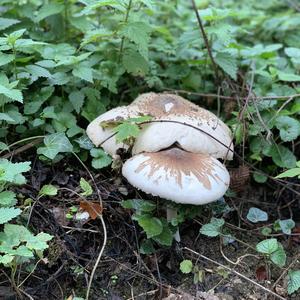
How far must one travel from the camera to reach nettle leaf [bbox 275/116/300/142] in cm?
321

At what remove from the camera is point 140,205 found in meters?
2.76

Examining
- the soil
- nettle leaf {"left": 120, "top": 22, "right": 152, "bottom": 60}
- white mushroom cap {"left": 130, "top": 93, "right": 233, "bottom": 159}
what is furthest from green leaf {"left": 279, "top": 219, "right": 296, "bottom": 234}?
nettle leaf {"left": 120, "top": 22, "right": 152, "bottom": 60}

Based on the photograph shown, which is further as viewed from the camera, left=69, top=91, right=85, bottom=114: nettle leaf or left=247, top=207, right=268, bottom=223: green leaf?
left=69, top=91, right=85, bottom=114: nettle leaf

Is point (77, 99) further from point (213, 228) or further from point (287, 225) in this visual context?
point (287, 225)

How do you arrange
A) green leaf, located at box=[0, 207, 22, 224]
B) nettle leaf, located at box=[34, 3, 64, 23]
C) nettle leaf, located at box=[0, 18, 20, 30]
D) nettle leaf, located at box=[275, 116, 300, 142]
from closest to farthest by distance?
green leaf, located at box=[0, 207, 22, 224] → nettle leaf, located at box=[275, 116, 300, 142] → nettle leaf, located at box=[0, 18, 20, 30] → nettle leaf, located at box=[34, 3, 64, 23]

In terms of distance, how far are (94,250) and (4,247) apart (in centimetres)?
64

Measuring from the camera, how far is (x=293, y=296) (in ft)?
8.59

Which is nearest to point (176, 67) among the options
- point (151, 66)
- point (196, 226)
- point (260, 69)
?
point (151, 66)

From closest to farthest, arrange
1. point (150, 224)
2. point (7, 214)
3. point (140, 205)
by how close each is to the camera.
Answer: point (7, 214) < point (150, 224) < point (140, 205)

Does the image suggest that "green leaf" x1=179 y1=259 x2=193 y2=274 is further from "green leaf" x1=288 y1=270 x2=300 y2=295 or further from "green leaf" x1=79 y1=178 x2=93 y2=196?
"green leaf" x1=79 y1=178 x2=93 y2=196

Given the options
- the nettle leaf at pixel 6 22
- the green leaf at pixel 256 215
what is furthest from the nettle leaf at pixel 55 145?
the green leaf at pixel 256 215

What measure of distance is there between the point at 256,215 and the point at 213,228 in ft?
1.34

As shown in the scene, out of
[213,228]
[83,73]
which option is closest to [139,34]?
[83,73]

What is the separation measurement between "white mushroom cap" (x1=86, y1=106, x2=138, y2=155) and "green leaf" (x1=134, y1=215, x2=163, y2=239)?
1.64 ft
